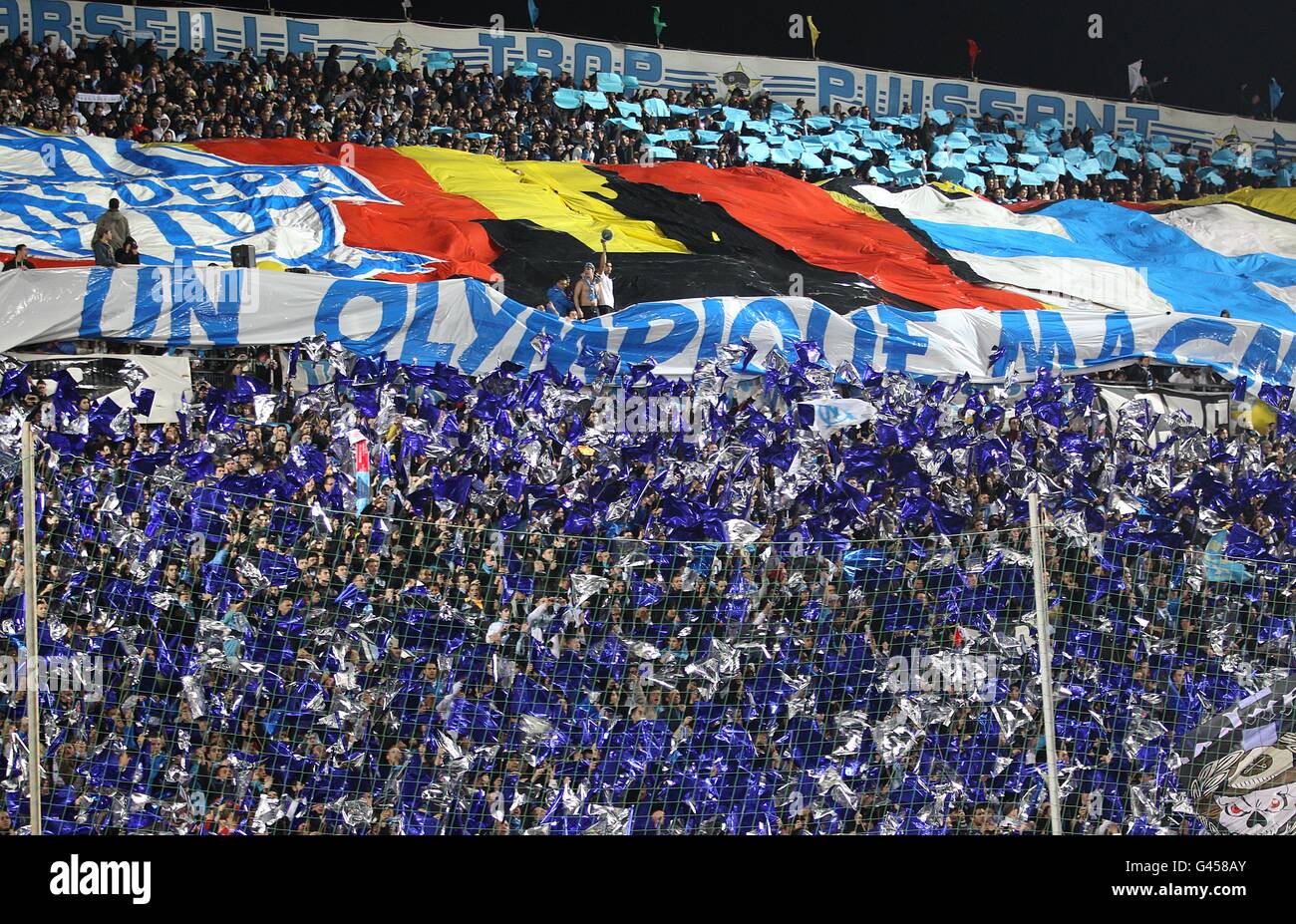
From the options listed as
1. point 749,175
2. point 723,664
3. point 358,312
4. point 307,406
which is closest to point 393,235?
point 358,312

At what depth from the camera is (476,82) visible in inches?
749

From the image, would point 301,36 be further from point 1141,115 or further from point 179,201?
point 1141,115

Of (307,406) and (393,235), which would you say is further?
A: (393,235)

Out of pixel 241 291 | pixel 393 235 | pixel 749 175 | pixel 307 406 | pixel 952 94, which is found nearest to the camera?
pixel 307 406

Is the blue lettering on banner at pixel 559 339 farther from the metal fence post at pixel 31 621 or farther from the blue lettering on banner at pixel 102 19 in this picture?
the blue lettering on banner at pixel 102 19

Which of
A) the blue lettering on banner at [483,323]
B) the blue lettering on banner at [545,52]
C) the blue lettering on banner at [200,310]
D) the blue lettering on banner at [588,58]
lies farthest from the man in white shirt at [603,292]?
the blue lettering on banner at [588,58]

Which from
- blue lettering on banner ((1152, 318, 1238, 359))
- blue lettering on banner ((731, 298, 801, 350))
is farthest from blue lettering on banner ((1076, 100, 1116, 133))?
blue lettering on banner ((731, 298, 801, 350))

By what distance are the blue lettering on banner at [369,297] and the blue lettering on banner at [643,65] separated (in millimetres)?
11409

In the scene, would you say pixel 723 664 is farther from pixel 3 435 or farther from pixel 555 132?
pixel 555 132

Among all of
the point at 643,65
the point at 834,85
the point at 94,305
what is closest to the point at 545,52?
the point at 643,65

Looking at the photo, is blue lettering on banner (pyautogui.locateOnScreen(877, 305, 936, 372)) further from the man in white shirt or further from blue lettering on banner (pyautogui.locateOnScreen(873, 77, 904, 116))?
blue lettering on banner (pyautogui.locateOnScreen(873, 77, 904, 116))

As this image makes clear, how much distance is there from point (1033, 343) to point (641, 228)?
4466 mm

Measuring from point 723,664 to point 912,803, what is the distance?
2.83 ft

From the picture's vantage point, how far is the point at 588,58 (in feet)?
69.5
